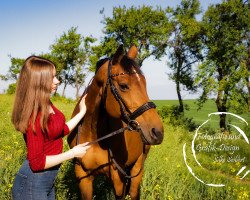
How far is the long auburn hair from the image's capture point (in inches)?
109

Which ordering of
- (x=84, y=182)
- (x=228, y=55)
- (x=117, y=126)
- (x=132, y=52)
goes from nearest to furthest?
(x=132, y=52) → (x=117, y=126) → (x=84, y=182) → (x=228, y=55)

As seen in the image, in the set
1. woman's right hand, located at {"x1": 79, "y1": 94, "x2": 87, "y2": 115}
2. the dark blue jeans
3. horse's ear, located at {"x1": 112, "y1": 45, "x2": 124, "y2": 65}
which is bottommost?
the dark blue jeans

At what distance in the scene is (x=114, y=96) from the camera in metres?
3.75

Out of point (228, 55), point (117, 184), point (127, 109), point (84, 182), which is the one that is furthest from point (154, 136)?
point (228, 55)

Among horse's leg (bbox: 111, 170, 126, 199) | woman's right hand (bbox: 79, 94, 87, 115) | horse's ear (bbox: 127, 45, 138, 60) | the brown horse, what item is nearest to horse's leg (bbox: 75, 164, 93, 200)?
the brown horse

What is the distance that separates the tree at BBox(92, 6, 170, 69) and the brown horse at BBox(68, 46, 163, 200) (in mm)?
37501

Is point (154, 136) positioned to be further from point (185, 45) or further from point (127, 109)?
point (185, 45)

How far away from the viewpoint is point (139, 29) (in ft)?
140

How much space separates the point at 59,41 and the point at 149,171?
165 ft

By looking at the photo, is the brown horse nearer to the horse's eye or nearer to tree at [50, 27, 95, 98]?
the horse's eye

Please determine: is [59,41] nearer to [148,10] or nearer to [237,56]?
[148,10]

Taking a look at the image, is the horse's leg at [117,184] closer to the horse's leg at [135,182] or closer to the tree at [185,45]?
the horse's leg at [135,182]

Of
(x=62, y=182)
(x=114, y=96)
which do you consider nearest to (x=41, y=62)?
(x=114, y=96)

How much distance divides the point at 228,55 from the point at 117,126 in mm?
28119
